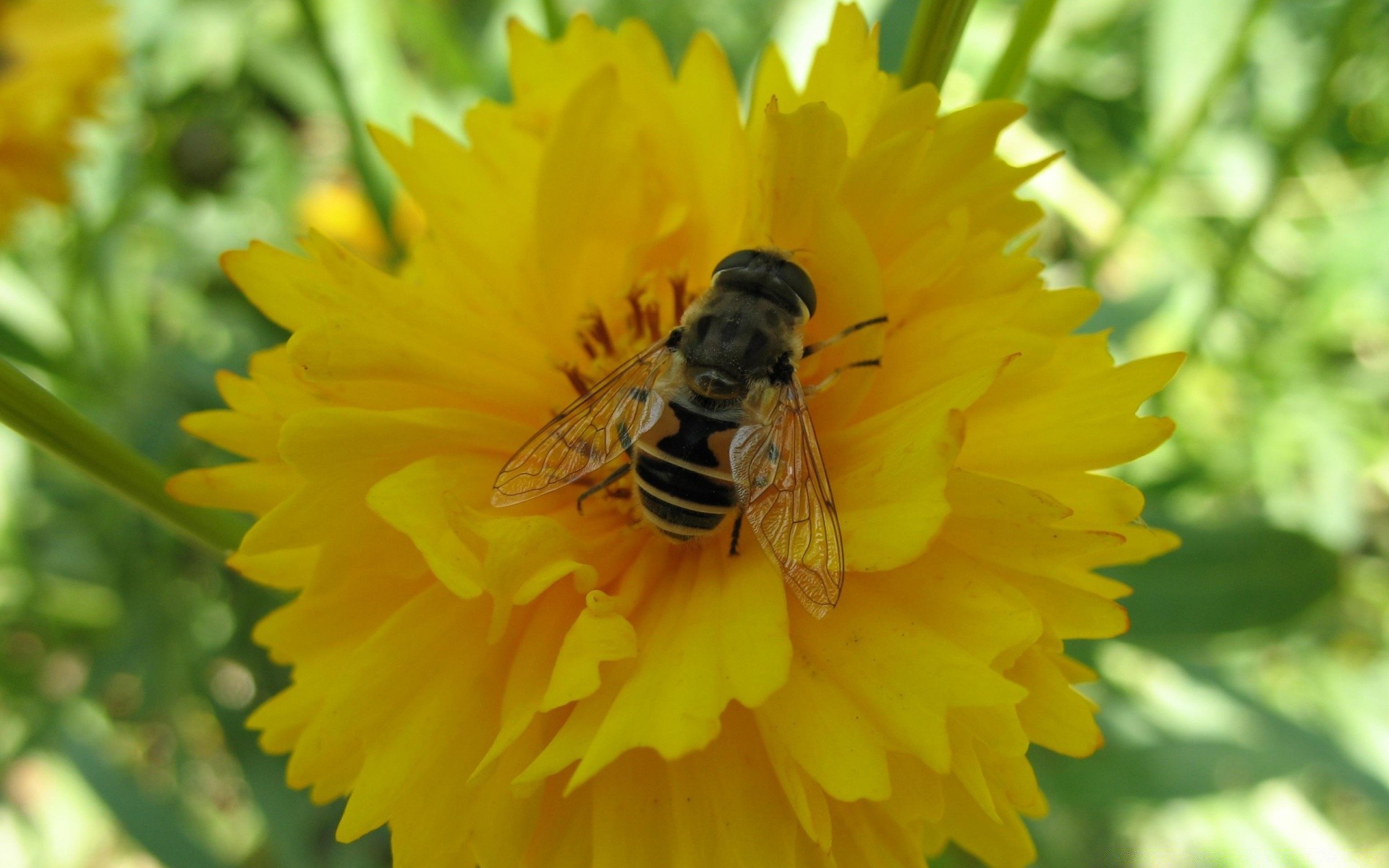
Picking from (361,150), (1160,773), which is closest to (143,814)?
(361,150)

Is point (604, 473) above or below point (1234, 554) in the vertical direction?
above

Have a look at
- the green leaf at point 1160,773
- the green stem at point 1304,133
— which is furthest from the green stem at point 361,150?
the green leaf at point 1160,773

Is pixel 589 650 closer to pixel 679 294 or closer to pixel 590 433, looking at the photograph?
pixel 590 433

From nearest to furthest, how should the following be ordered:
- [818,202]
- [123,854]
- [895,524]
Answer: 1. [895,524]
2. [818,202]
3. [123,854]

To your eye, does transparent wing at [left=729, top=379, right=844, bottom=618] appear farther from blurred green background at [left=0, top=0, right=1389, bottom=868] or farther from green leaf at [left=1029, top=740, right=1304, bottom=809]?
green leaf at [left=1029, top=740, right=1304, bottom=809]

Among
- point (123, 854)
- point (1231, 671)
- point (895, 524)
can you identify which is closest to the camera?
point (895, 524)

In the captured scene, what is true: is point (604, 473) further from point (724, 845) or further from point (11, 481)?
point (11, 481)

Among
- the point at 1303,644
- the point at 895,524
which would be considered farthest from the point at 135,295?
the point at 1303,644

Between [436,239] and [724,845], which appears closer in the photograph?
[724,845]
